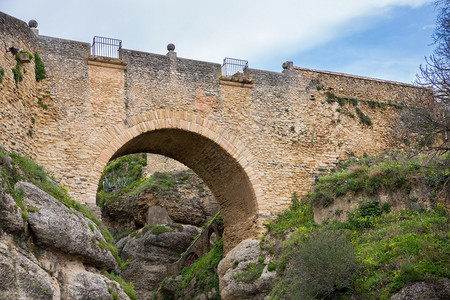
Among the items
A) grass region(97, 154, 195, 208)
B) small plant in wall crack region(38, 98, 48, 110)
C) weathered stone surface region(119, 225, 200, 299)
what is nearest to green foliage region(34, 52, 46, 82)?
small plant in wall crack region(38, 98, 48, 110)

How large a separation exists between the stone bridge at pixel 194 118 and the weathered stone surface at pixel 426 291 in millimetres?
5275

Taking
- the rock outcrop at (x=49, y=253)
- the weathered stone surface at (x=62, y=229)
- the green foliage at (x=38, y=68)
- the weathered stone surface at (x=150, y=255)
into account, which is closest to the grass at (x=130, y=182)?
the weathered stone surface at (x=150, y=255)

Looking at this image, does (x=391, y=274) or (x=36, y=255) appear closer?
(x=36, y=255)

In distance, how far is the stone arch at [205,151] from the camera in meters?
14.2

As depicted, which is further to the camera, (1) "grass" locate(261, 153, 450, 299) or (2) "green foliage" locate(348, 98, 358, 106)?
(2) "green foliage" locate(348, 98, 358, 106)

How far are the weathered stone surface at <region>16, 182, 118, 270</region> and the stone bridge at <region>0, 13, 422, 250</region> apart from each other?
1.93 m

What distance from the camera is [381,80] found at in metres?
18.4

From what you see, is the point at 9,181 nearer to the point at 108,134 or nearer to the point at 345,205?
the point at 108,134

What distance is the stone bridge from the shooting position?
13367 mm

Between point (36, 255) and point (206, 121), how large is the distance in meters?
6.36

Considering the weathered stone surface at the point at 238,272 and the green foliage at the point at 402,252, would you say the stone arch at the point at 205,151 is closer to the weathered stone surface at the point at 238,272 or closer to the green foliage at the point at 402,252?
the weathered stone surface at the point at 238,272

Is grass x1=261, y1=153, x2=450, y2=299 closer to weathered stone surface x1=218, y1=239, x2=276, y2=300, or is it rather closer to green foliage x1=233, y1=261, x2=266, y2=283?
weathered stone surface x1=218, y1=239, x2=276, y2=300

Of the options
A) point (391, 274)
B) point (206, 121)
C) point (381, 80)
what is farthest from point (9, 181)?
point (381, 80)

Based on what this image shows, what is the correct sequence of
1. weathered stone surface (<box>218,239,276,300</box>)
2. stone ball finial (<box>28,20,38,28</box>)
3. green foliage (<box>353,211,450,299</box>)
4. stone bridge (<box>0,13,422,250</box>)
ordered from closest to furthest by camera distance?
green foliage (<box>353,211,450,299</box>) < stone bridge (<box>0,13,422,250</box>) < weathered stone surface (<box>218,239,276,300</box>) < stone ball finial (<box>28,20,38,28</box>)
